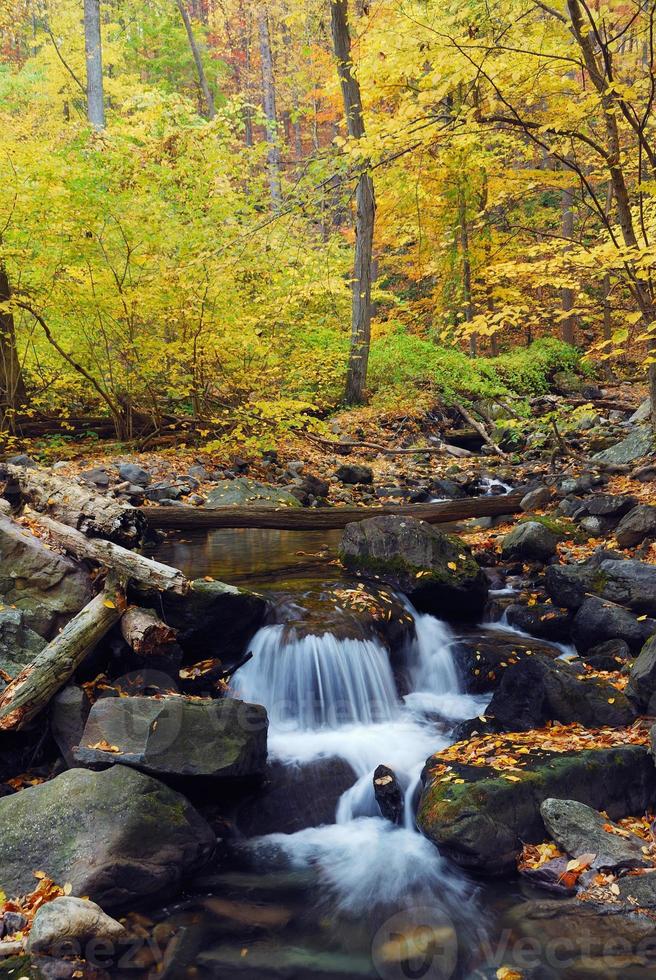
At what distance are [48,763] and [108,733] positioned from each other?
0.66m

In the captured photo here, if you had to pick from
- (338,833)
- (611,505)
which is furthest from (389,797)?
(611,505)

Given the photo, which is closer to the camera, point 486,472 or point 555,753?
point 555,753

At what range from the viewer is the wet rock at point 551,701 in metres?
5.34

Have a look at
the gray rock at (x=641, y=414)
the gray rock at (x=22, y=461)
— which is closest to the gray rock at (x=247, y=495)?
the gray rock at (x=22, y=461)

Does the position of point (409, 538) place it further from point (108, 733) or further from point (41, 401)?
point (41, 401)

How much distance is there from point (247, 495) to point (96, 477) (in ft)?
7.31

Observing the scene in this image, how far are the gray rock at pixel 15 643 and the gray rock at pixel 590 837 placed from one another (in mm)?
3829

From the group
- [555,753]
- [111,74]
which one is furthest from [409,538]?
[111,74]

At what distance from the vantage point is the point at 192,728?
4820 millimetres

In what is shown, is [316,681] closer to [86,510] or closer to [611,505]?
[86,510]

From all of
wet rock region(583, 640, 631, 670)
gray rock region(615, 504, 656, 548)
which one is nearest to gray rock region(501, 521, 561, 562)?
gray rock region(615, 504, 656, 548)

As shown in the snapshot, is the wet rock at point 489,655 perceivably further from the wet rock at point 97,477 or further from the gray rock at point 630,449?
the wet rock at point 97,477

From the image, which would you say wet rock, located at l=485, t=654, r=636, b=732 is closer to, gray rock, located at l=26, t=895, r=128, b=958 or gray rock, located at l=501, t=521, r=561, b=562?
gray rock, located at l=501, t=521, r=561, b=562

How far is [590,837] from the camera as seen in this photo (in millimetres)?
4129
